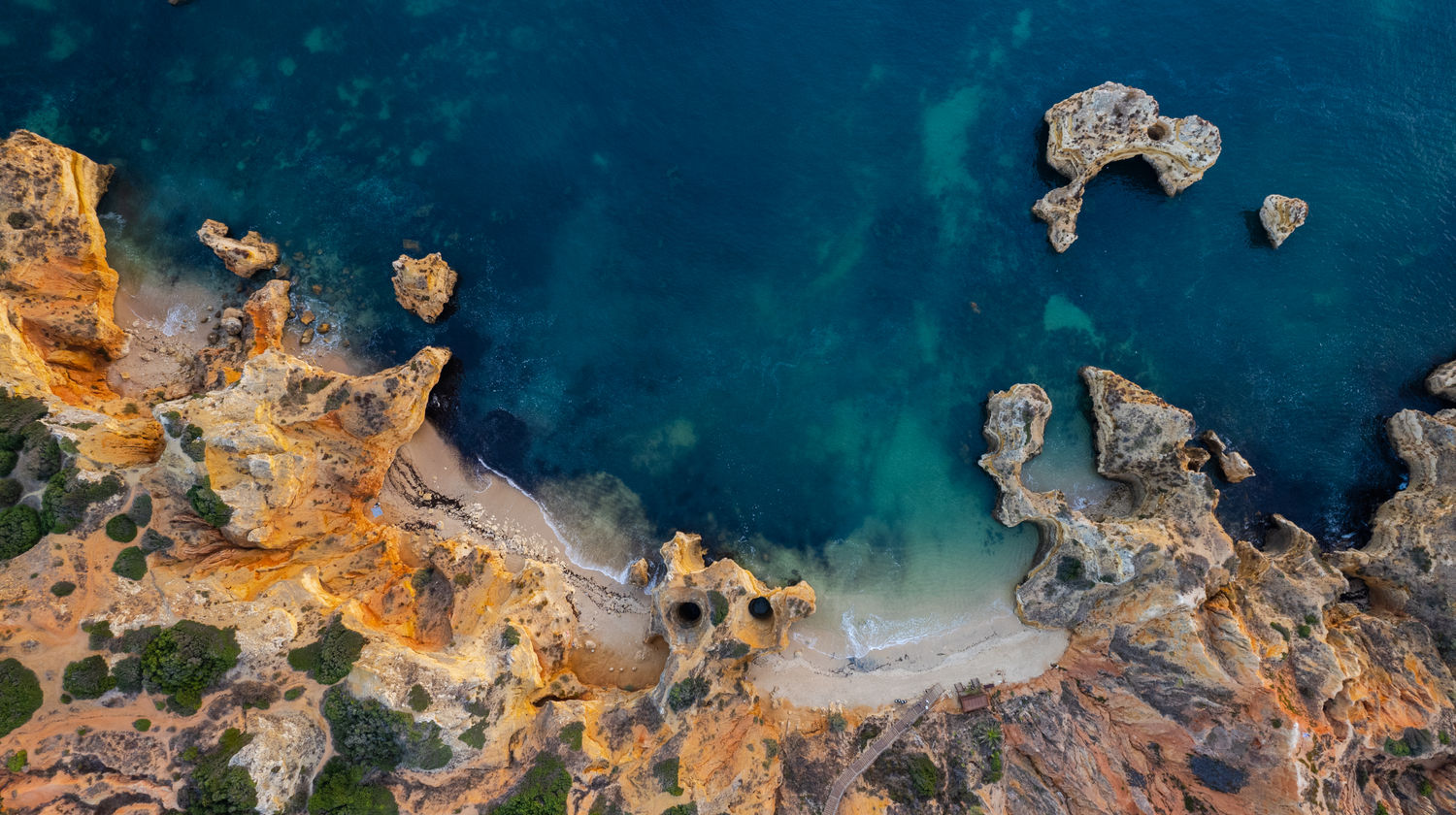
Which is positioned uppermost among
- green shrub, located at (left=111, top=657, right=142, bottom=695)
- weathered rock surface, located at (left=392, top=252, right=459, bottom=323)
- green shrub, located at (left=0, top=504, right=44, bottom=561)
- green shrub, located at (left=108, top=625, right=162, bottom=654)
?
weathered rock surface, located at (left=392, top=252, right=459, bottom=323)

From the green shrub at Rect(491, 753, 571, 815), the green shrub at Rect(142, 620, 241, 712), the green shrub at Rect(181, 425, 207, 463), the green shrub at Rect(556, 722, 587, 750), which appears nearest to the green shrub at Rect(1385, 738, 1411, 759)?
the green shrub at Rect(556, 722, 587, 750)

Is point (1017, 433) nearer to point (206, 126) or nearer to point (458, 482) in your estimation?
point (458, 482)

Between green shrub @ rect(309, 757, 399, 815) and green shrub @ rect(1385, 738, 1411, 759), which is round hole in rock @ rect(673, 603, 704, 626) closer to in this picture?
green shrub @ rect(309, 757, 399, 815)

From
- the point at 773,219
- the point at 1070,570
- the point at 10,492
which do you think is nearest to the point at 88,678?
the point at 10,492

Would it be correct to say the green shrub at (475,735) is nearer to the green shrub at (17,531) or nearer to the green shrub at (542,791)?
the green shrub at (542,791)

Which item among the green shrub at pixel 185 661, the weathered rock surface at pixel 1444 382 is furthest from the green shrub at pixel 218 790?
the weathered rock surface at pixel 1444 382

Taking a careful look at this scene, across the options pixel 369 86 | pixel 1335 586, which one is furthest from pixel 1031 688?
pixel 369 86
